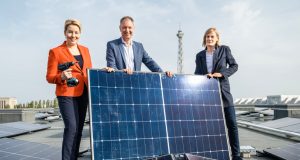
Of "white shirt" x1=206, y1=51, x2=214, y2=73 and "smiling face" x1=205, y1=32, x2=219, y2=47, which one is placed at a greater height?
"smiling face" x1=205, y1=32, x2=219, y2=47

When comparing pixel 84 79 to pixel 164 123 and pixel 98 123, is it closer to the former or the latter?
pixel 98 123

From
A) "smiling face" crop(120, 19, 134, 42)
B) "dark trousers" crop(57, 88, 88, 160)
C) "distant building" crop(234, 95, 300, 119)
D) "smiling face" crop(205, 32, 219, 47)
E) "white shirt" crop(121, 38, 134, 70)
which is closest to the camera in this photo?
"dark trousers" crop(57, 88, 88, 160)

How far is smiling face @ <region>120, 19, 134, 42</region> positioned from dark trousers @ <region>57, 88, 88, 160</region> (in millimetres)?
1427

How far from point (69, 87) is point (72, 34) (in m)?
0.82

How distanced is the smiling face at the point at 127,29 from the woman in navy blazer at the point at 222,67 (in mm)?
1448

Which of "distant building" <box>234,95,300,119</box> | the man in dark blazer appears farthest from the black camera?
"distant building" <box>234,95,300,119</box>

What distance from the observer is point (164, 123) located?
16.9 feet

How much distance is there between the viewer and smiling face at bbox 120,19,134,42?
550 centimetres

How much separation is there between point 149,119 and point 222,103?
1501 mm

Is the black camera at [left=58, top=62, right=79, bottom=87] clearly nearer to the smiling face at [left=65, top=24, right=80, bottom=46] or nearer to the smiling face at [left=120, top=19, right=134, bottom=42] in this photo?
the smiling face at [left=65, top=24, right=80, bottom=46]

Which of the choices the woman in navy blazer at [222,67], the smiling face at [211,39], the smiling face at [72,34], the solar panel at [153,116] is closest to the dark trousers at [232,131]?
the woman in navy blazer at [222,67]

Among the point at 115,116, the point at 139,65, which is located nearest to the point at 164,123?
the point at 115,116

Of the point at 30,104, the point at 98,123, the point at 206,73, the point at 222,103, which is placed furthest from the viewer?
the point at 30,104

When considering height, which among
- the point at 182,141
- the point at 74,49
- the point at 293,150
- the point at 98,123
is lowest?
the point at 293,150
